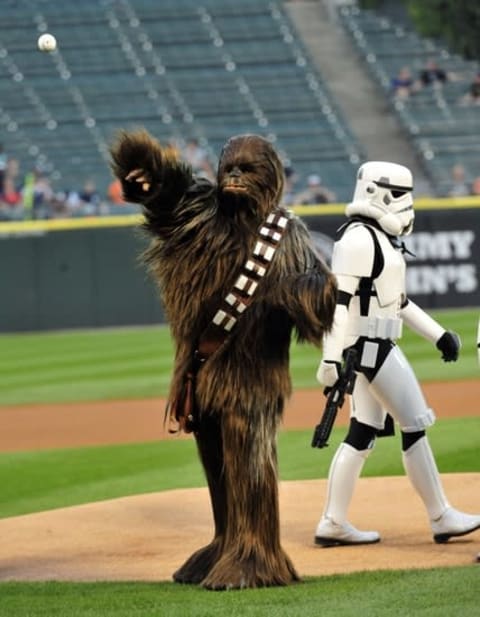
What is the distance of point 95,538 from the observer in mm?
8297

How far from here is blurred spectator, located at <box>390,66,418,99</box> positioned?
1361 inches

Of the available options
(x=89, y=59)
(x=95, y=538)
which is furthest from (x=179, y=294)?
(x=89, y=59)

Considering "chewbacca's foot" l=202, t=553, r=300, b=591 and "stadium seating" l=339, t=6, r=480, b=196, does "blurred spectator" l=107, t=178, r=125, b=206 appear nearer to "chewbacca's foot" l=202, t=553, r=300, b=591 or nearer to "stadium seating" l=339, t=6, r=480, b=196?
"stadium seating" l=339, t=6, r=480, b=196

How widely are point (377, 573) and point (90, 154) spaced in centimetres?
2503

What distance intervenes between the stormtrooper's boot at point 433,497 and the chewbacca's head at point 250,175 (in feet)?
5.96

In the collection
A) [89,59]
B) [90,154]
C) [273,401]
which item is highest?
[89,59]

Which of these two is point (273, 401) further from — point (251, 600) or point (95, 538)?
point (95, 538)

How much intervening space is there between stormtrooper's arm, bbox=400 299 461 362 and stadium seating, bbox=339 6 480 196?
74.5ft

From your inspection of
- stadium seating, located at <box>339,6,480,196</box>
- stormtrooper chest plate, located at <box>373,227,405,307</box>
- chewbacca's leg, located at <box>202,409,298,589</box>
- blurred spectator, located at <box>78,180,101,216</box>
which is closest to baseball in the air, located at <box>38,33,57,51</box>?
stormtrooper chest plate, located at <box>373,227,405,307</box>

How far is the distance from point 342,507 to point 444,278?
18980 mm

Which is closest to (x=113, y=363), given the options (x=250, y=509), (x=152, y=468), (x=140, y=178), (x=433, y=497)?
(x=152, y=468)

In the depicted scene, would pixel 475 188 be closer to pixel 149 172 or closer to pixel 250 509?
pixel 149 172

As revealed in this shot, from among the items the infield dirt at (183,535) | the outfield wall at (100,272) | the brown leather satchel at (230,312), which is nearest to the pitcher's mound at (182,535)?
the infield dirt at (183,535)

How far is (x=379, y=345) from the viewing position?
7574 mm
